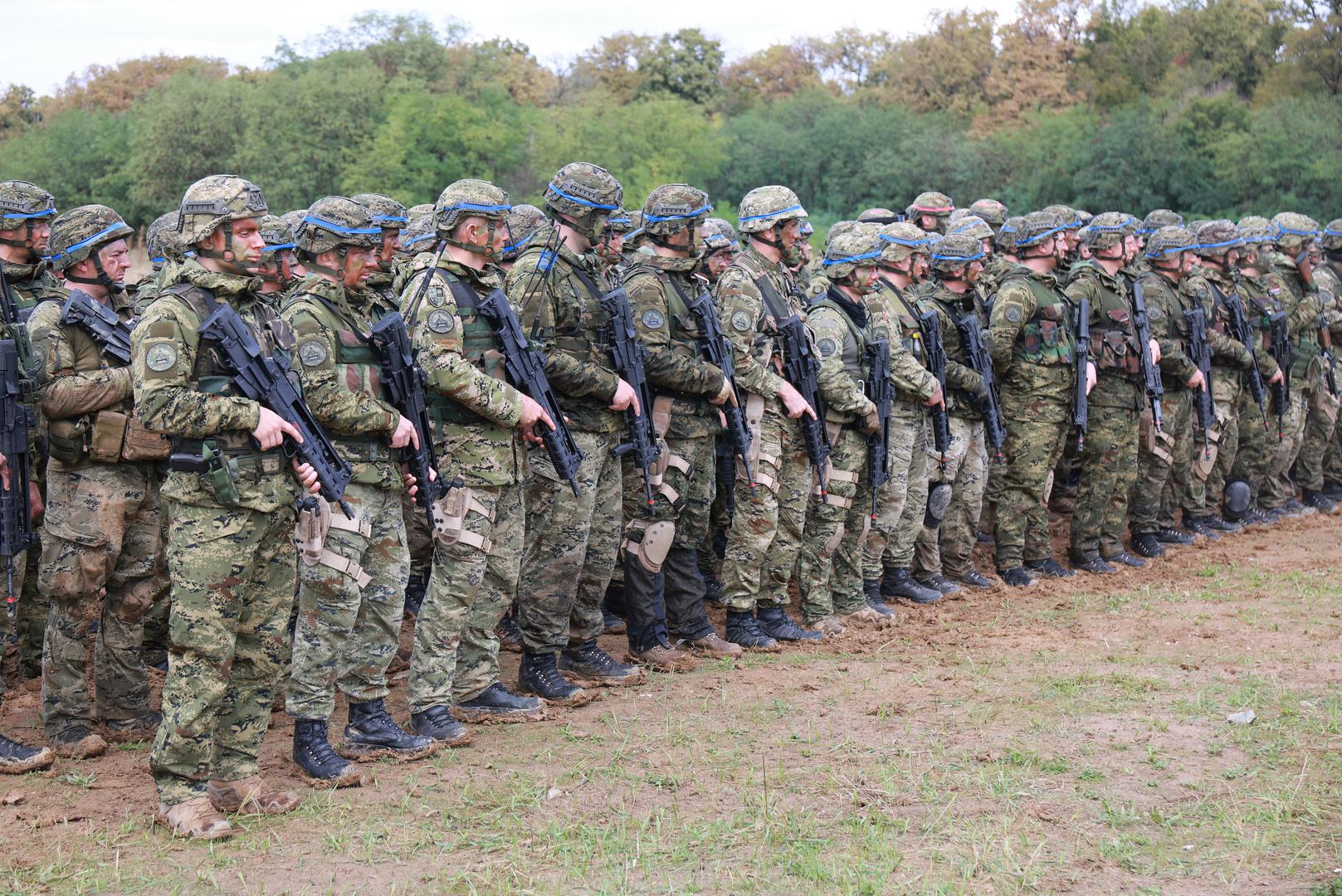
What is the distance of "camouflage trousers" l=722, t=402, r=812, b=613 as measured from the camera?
25.6 feet

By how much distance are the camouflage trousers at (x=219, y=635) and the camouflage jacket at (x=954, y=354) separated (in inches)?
212

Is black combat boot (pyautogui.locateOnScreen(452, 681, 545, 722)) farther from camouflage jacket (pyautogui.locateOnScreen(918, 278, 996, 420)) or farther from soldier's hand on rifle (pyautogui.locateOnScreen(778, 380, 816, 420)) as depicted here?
camouflage jacket (pyautogui.locateOnScreen(918, 278, 996, 420))

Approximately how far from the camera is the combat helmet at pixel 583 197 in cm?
660

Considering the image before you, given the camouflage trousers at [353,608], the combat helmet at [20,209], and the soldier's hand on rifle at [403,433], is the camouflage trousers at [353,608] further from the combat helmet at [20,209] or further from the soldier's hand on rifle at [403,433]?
the combat helmet at [20,209]

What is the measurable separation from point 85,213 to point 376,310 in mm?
1384

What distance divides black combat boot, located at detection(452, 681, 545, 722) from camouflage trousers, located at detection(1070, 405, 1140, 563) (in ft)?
17.5

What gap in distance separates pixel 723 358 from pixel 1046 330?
132 inches

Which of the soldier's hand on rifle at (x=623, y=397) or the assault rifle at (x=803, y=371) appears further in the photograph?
the assault rifle at (x=803, y=371)

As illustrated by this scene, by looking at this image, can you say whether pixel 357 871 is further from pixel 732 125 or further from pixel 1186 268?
pixel 732 125

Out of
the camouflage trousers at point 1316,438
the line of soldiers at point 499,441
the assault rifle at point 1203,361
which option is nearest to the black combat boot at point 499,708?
the line of soldiers at point 499,441

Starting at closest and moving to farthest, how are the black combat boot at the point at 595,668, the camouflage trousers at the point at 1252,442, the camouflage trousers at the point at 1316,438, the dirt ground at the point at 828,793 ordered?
the dirt ground at the point at 828,793
the black combat boot at the point at 595,668
the camouflage trousers at the point at 1252,442
the camouflage trousers at the point at 1316,438

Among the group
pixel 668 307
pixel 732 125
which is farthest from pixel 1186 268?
pixel 732 125

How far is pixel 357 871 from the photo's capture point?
4645mm

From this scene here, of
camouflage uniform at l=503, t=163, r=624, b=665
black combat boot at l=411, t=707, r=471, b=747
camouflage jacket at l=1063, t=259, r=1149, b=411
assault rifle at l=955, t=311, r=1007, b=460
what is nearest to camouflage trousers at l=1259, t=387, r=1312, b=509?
camouflage jacket at l=1063, t=259, r=1149, b=411
